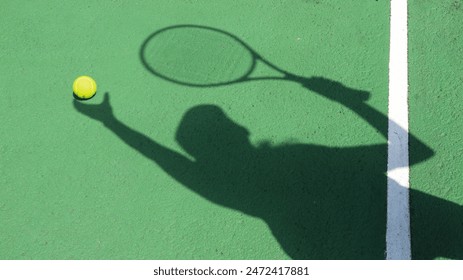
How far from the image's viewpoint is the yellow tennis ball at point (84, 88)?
5.52 meters

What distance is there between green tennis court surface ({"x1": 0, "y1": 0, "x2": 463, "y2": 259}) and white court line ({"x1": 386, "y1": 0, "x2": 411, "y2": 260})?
0.08m

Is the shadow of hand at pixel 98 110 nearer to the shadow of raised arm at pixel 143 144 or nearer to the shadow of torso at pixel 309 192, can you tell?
the shadow of raised arm at pixel 143 144

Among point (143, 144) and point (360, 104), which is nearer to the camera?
point (143, 144)

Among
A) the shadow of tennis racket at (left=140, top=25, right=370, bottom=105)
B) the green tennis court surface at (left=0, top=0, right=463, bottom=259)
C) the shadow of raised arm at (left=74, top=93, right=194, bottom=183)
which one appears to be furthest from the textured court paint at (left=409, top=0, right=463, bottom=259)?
the shadow of raised arm at (left=74, top=93, right=194, bottom=183)

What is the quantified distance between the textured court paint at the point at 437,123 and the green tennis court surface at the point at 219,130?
0.01m

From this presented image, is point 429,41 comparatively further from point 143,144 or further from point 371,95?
point 143,144

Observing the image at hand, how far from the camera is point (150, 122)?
5.41 meters

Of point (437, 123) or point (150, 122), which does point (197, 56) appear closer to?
point (150, 122)

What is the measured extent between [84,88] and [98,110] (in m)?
Answer: 0.27

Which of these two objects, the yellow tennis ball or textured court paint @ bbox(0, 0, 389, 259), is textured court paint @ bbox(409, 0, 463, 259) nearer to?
textured court paint @ bbox(0, 0, 389, 259)

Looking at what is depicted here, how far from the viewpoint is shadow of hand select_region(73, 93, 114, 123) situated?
5445 mm

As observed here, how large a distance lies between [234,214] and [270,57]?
2088 millimetres

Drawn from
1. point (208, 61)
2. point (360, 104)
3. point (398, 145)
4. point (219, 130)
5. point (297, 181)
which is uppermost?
point (208, 61)

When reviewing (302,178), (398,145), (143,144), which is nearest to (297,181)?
(302,178)
